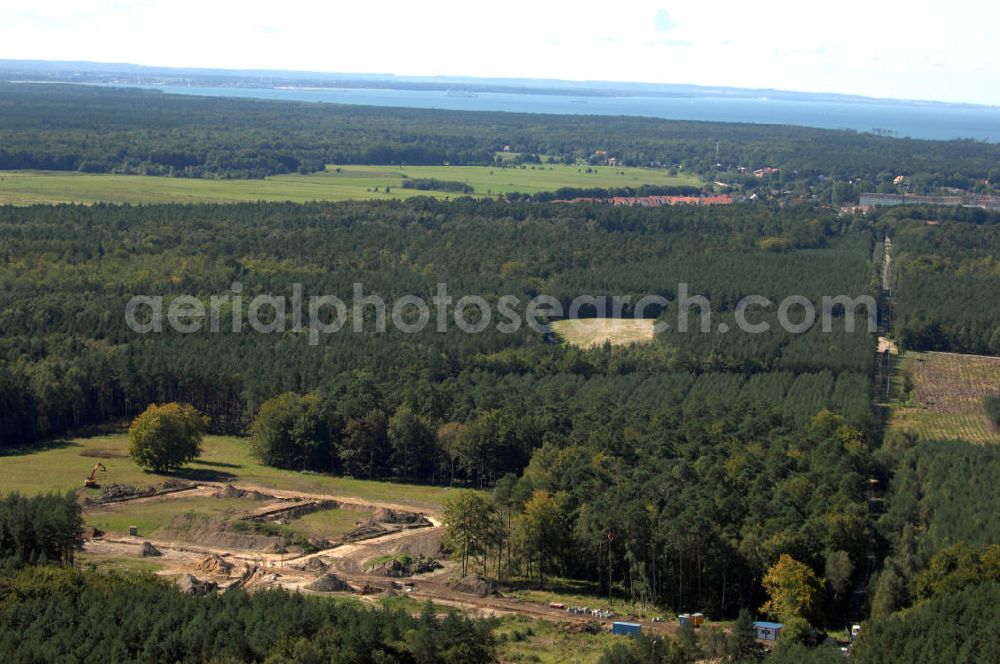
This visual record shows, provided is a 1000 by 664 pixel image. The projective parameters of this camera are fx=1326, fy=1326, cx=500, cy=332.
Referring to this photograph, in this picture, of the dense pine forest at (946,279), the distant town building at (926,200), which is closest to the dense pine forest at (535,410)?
A: the dense pine forest at (946,279)

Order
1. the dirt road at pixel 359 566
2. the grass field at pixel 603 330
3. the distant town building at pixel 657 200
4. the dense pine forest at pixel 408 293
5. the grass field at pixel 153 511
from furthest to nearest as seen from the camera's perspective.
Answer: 1. the distant town building at pixel 657 200
2. the grass field at pixel 603 330
3. the dense pine forest at pixel 408 293
4. the grass field at pixel 153 511
5. the dirt road at pixel 359 566

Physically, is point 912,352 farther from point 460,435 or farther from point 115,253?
point 115,253

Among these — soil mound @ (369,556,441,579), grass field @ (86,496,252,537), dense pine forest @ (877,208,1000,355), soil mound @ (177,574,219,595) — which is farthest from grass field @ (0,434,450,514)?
dense pine forest @ (877,208,1000,355)

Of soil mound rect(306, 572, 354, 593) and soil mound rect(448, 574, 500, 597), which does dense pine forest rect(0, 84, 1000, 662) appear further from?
soil mound rect(306, 572, 354, 593)

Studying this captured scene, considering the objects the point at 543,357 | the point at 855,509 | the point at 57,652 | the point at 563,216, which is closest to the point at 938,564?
the point at 855,509

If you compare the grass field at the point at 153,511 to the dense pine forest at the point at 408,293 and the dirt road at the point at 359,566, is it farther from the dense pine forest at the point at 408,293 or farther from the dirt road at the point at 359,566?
the dense pine forest at the point at 408,293
